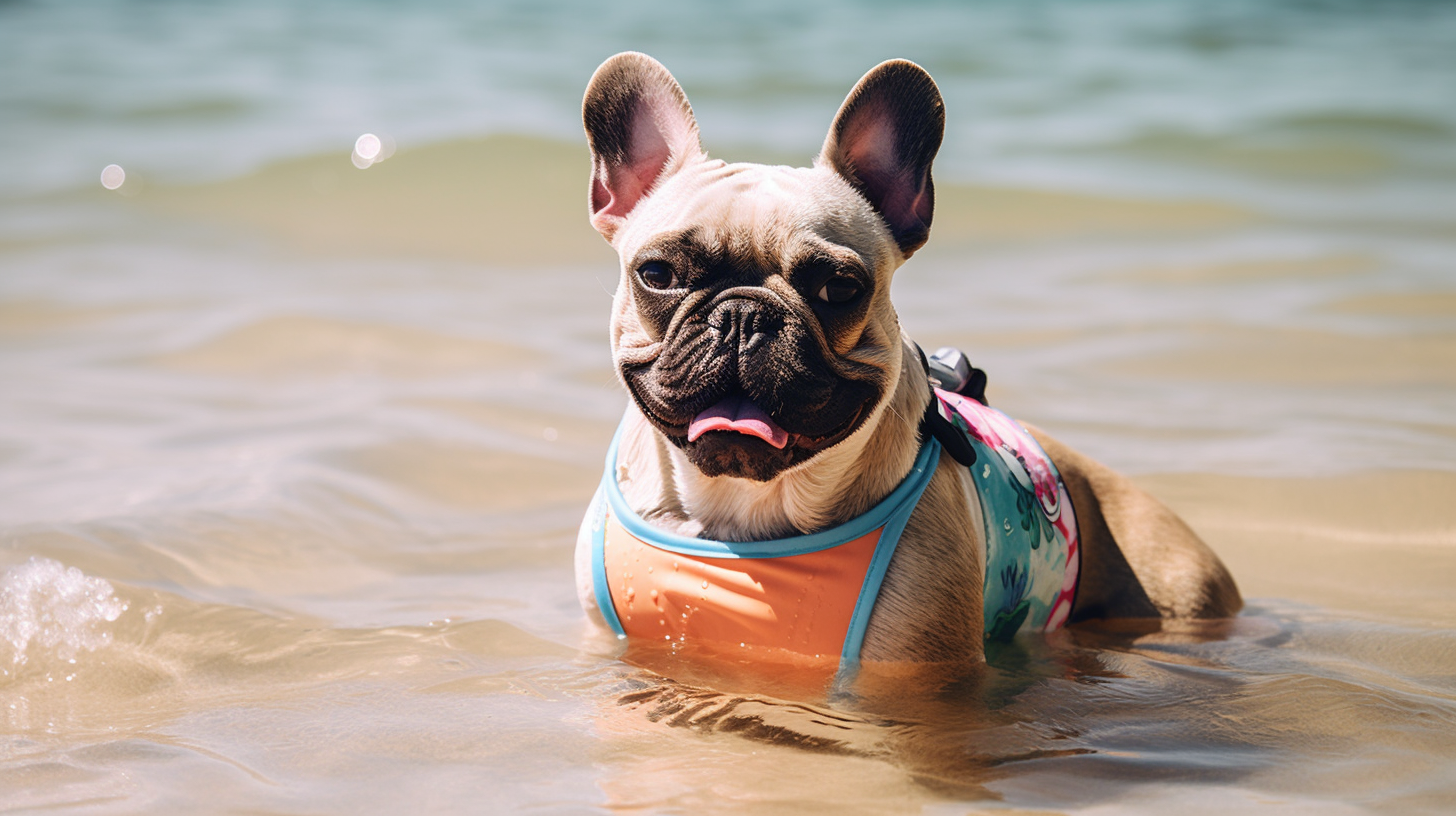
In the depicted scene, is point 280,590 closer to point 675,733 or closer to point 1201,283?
point 675,733

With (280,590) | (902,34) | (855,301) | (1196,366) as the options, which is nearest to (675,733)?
(855,301)

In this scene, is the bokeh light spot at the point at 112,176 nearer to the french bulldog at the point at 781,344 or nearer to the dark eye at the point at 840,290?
the french bulldog at the point at 781,344

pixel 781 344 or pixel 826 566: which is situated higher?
pixel 781 344

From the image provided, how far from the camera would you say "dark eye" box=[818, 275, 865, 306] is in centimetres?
296

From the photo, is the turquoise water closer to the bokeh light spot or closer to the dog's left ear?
the bokeh light spot

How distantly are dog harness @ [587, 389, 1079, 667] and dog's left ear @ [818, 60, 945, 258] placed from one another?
0.47 meters

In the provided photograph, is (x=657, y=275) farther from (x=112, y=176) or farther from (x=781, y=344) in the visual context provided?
(x=112, y=176)

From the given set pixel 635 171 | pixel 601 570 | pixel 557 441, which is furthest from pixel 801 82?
pixel 601 570

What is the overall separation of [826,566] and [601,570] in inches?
23.9

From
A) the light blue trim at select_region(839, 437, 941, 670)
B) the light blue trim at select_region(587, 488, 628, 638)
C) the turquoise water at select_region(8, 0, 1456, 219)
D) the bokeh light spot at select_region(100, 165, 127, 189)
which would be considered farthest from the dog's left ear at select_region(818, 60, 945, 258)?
the bokeh light spot at select_region(100, 165, 127, 189)

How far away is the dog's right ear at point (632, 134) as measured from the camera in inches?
131

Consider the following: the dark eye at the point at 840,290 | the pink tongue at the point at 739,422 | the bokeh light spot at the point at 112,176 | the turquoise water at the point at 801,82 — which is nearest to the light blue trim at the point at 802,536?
the pink tongue at the point at 739,422

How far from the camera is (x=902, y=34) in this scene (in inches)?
768

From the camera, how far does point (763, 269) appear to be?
9.73ft
